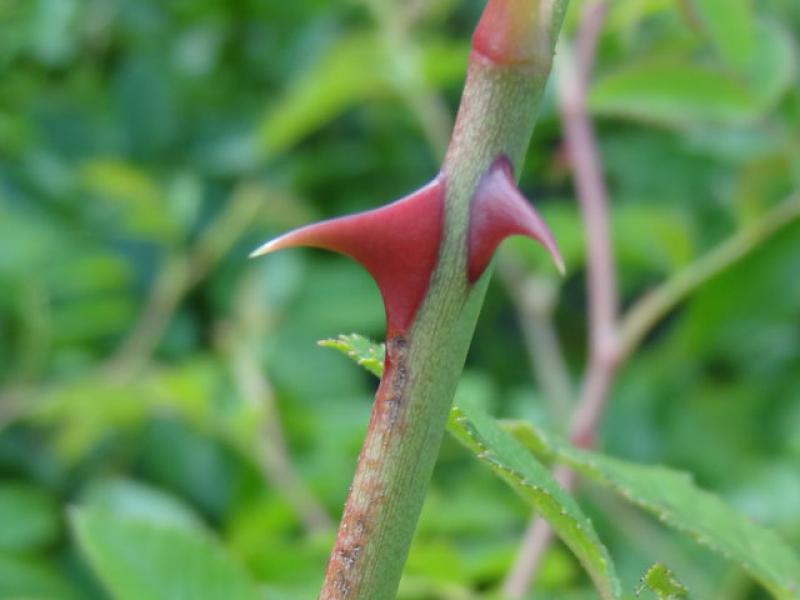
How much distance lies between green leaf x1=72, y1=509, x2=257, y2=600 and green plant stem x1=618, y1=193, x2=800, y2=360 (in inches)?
18.1

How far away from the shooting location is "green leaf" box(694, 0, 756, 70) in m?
0.60

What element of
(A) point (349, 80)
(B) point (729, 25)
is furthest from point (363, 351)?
(A) point (349, 80)

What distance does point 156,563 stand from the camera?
0.50m

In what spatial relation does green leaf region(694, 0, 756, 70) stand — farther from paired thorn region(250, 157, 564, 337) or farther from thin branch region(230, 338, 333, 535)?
thin branch region(230, 338, 333, 535)

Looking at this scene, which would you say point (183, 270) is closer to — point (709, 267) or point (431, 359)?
point (709, 267)

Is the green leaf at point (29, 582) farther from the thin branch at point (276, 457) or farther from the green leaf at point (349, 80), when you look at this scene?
the green leaf at point (349, 80)

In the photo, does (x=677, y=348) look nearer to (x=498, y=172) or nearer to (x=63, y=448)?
(x=63, y=448)

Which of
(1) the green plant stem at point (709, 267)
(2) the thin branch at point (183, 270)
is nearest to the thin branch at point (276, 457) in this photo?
(2) the thin branch at point (183, 270)

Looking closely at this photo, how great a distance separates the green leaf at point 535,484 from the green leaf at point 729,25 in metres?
0.34

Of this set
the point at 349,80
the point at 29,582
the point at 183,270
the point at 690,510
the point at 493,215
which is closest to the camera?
the point at 493,215

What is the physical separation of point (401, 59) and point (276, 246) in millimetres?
1045

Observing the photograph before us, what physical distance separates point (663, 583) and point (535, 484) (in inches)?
1.6

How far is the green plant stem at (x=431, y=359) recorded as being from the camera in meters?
0.28

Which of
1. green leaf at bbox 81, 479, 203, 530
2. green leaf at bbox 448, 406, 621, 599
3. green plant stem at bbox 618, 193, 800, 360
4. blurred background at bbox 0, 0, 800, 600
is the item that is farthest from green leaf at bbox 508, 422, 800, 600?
green leaf at bbox 81, 479, 203, 530
